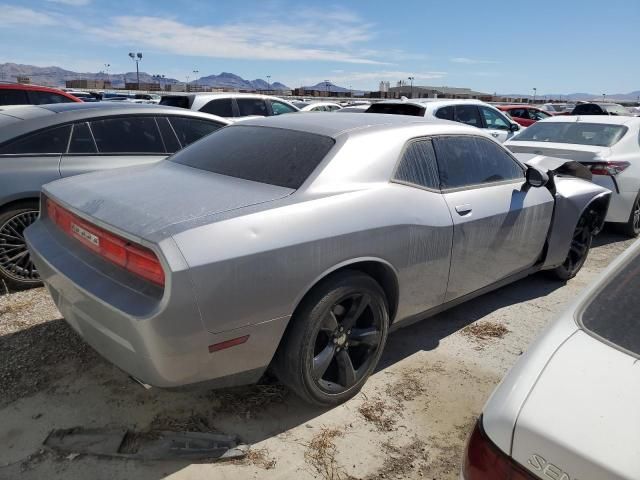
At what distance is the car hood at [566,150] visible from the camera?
233 inches

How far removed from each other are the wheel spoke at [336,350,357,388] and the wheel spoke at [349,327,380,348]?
92mm

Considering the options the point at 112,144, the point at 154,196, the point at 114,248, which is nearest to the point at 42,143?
the point at 112,144

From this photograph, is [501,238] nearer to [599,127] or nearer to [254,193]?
[254,193]

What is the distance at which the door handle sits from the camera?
3.23 m

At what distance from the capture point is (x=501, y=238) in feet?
11.8

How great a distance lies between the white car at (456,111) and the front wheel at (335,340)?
6.01 meters

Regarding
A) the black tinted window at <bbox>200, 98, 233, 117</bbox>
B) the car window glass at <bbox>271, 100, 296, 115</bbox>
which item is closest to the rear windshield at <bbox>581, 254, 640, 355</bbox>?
the black tinted window at <bbox>200, 98, 233, 117</bbox>

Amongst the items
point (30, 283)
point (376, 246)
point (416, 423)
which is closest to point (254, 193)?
point (376, 246)

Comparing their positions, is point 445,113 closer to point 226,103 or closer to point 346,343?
point 226,103

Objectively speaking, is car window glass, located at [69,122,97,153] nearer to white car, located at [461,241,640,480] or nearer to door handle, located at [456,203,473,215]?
door handle, located at [456,203,473,215]

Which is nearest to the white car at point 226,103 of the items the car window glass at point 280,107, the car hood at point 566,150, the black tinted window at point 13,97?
the car window glass at point 280,107

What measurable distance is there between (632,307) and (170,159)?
2939 millimetres

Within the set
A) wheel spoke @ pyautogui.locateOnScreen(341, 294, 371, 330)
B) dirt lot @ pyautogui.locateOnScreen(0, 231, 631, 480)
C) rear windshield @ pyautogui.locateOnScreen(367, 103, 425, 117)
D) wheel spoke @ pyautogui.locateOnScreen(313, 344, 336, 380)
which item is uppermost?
rear windshield @ pyautogui.locateOnScreen(367, 103, 425, 117)

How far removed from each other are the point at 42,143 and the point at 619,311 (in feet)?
14.3
